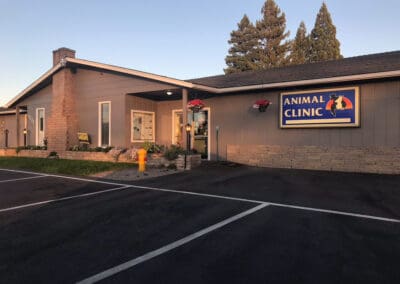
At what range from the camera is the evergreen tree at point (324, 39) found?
3431 centimetres

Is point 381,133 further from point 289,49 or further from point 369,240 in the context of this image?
point 289,49

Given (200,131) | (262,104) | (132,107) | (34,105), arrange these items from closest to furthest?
(262,104) < (200,131) < (132,107) < (34,105)

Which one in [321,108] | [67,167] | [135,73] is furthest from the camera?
[135,73]

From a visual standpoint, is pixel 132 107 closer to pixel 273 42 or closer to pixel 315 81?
pixel 315 81

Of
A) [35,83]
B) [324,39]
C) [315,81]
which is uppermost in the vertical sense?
[324,39]

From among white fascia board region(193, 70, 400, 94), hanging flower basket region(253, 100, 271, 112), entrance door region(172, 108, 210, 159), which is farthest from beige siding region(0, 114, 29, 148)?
hanging flower basket region(253, 100, 271, 112)

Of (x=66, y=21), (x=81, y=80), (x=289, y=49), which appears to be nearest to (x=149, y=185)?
(x=81, y=80)

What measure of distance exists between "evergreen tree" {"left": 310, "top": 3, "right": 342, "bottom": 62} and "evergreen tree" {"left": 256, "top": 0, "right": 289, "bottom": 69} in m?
4.16

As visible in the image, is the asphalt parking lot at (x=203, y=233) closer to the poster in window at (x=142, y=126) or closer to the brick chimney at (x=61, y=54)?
the poster in window at (x=142, y=126)

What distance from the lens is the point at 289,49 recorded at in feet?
130

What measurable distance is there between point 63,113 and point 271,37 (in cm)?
3250

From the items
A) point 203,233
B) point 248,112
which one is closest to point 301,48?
point 248,112

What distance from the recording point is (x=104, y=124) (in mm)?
14953

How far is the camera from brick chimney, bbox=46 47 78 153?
15484 millimetres
